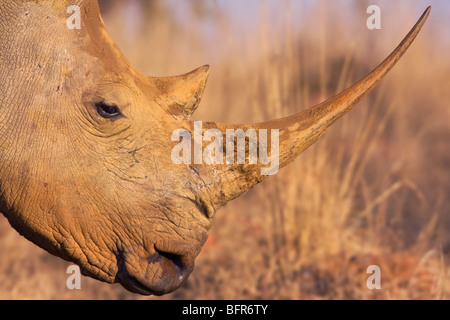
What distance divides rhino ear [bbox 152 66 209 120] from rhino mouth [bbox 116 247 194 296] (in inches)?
23.4

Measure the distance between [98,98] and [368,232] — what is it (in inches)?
134

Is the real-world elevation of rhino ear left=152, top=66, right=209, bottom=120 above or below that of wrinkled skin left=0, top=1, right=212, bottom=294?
above

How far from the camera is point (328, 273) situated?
515 cm

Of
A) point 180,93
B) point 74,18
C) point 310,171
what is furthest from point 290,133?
point 310,171

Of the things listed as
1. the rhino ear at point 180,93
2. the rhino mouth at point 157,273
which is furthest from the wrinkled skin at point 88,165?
the rhino ear at point 180,93

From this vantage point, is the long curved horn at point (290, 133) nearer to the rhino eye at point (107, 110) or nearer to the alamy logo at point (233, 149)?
the alamy logo at point (233, 149)

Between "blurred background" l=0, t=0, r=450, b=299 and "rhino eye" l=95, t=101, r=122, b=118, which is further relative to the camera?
"blurred background" l=0, t=0, r=450, b=299

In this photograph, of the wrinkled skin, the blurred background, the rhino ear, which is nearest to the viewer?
the wrinkled skin

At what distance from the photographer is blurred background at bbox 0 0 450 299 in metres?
5.09

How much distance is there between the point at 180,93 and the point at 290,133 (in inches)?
20.0

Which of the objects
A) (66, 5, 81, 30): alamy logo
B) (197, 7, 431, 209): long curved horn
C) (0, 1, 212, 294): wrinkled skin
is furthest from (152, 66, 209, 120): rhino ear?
(66, 5, 81, 30): alamy logo

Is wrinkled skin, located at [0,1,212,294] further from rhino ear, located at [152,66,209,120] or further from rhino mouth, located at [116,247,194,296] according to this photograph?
rhino ear, located at [152,66,209,120]

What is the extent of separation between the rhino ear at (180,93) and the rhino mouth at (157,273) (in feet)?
1.95
